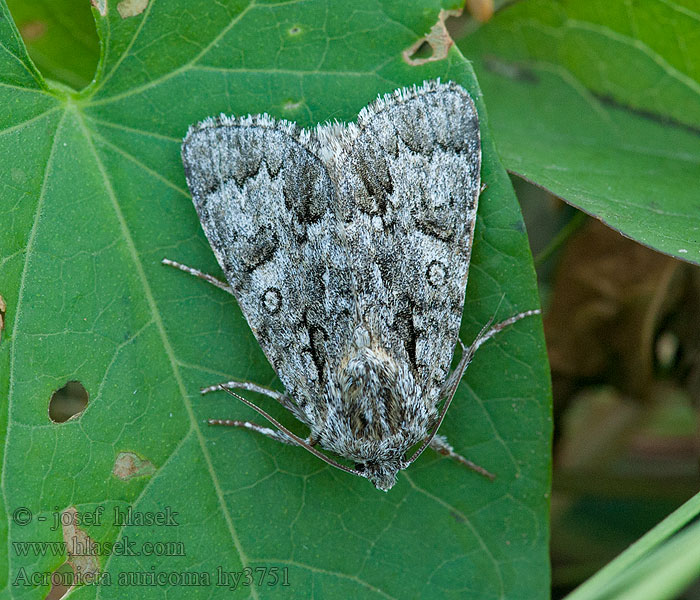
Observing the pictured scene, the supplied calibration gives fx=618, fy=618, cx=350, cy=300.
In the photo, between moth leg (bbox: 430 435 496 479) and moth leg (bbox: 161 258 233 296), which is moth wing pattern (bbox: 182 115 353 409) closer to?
moth leg (bbox: 161 258 233 296)

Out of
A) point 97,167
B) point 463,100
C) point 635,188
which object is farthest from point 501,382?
point 97,167

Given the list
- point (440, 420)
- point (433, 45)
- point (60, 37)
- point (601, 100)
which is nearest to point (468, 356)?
point (440, 420)

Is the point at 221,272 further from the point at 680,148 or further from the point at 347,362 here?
the point at 680,148

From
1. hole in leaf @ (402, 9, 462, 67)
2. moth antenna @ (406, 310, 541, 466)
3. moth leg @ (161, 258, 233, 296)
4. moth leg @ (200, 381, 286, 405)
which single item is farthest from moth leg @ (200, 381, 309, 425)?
hole in leaf @ (402, 9, 462, 67)

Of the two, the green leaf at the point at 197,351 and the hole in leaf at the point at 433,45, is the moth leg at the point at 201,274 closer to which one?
the green leaf at the point at 197,351

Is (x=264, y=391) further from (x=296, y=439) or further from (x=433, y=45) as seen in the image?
(x=433, y=45)
